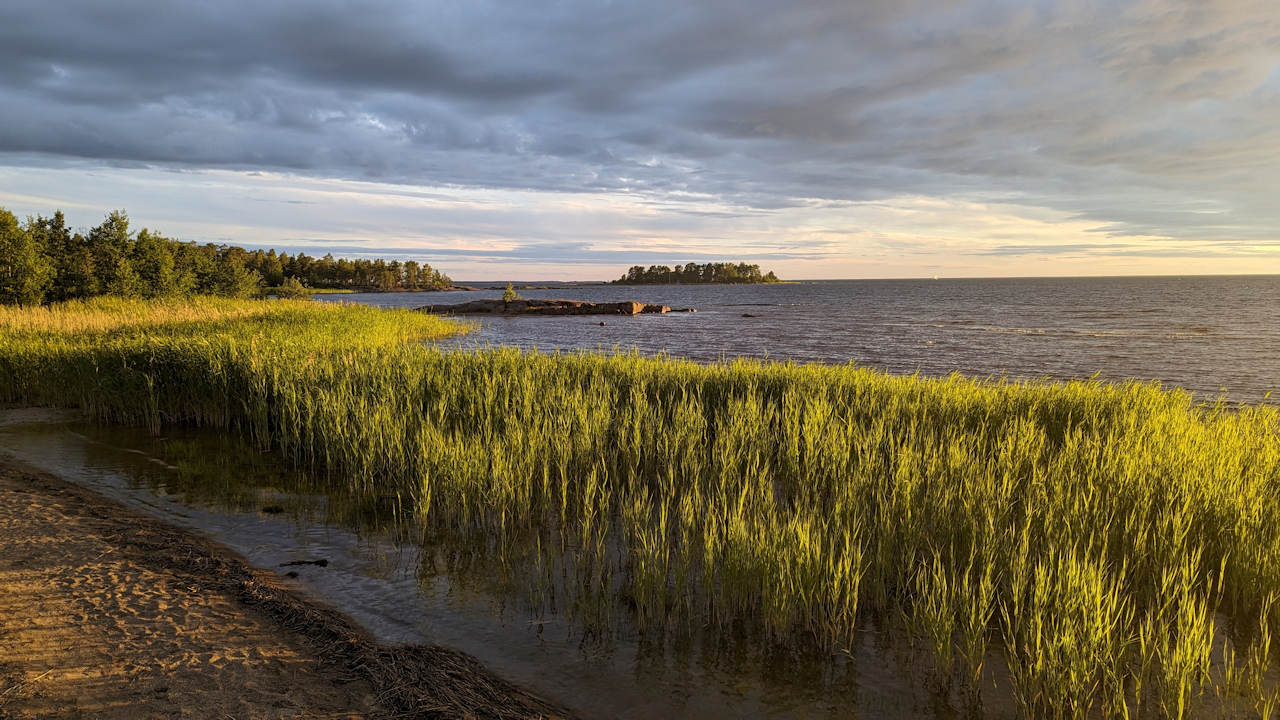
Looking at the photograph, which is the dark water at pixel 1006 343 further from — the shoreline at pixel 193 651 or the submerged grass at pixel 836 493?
the shoreline at pixel 193 651

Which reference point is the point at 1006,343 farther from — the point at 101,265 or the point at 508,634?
the point at 101,265

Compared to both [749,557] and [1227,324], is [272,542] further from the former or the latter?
[1227,324]

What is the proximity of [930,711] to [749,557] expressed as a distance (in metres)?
1.62

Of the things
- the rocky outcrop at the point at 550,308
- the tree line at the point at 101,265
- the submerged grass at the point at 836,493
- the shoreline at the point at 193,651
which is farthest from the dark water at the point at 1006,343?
the tree line at the point at 101,265

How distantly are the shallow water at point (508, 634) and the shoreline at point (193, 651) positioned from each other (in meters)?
0.33

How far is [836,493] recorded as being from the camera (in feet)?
21.5

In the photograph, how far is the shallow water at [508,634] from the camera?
4188 millimetres

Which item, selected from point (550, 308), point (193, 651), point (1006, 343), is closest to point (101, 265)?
point (550, 308)

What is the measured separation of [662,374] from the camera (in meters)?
13.5

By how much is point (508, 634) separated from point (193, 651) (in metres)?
2.27

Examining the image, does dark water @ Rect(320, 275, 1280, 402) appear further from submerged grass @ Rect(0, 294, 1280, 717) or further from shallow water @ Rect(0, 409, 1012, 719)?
shallow water @ Rect(0, 409, 1012, 719)

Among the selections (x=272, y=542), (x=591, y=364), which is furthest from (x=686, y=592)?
(x=591, y=364)

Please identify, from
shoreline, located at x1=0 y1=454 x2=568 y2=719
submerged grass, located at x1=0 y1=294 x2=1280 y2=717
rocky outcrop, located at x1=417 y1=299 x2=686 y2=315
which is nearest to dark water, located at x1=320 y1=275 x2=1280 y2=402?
submerged grass, located at x1=0 y1=294 x2=1280 y2=717

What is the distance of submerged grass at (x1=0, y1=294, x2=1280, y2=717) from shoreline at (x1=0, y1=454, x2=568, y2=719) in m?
1.52
